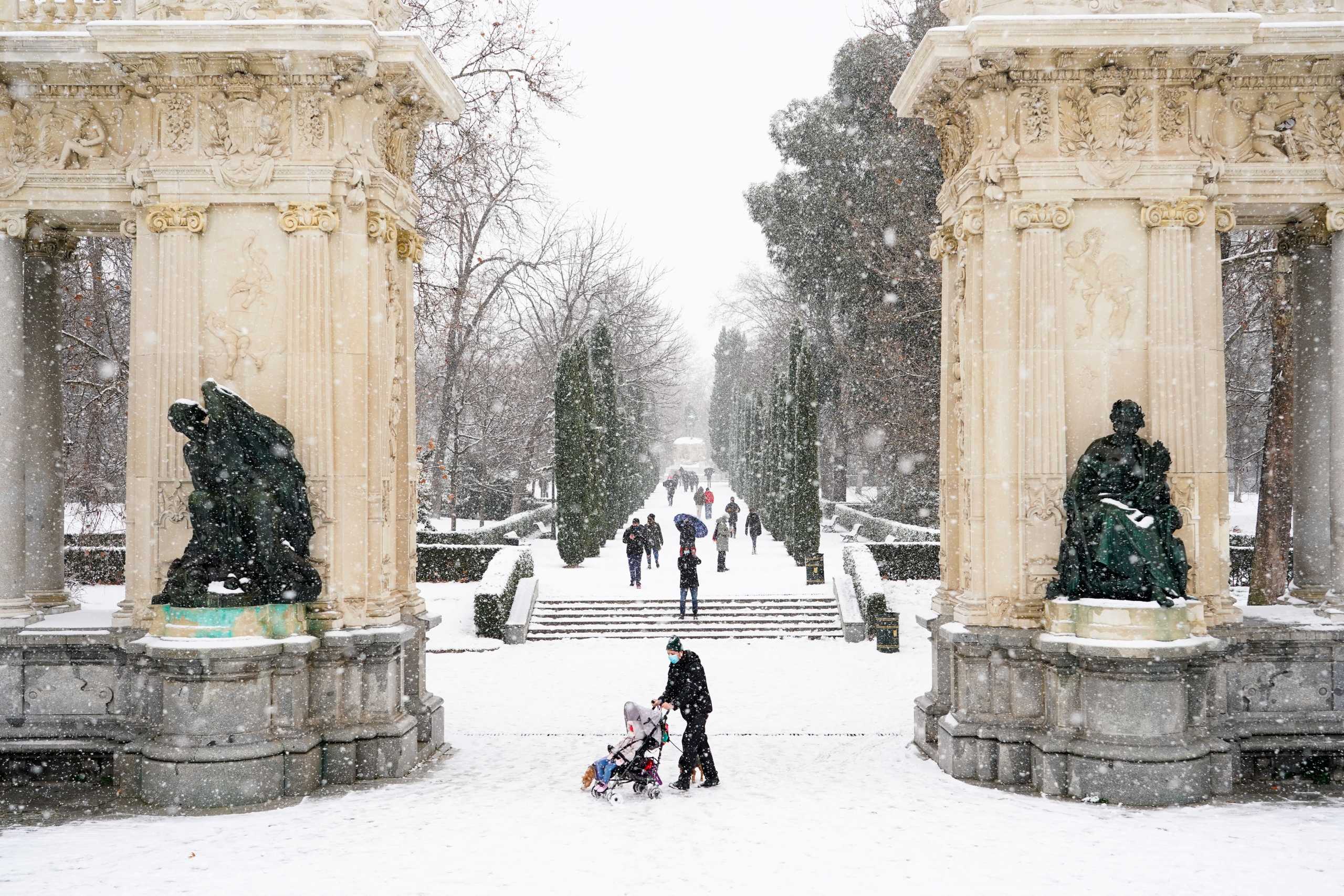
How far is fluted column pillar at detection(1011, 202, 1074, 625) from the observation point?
8.85 meters

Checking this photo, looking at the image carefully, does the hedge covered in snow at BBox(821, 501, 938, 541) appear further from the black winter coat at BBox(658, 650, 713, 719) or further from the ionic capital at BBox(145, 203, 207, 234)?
the ionic capital at BBox(145, 203, 207, 234)

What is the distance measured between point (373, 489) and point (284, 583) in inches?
45.6

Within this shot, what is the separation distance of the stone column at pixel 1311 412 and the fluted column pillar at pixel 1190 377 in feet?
5.23

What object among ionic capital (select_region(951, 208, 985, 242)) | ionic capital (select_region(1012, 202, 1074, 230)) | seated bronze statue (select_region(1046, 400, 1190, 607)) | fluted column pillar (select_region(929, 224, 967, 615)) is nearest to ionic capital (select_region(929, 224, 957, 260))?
fluted column pillar (select_region(929, 224, 967, 615))

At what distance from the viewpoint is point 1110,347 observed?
8953mm

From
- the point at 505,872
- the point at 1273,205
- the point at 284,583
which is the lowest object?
the point at 505,872

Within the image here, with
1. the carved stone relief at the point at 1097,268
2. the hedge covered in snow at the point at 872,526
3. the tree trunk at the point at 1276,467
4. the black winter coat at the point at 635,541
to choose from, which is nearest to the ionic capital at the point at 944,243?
the carved stone relief at the point at 1097,268

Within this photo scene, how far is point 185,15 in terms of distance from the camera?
29.1 feet

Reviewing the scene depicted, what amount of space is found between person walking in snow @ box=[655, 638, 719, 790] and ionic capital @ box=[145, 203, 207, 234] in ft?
17.1

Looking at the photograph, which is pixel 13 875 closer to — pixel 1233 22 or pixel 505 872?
pixel 505 872

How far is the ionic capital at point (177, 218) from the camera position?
29.1 feet

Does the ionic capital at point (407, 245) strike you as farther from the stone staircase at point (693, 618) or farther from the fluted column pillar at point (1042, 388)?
the stone staircase at point (693, 618)

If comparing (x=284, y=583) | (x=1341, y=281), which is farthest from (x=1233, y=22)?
(x=284, y=583)

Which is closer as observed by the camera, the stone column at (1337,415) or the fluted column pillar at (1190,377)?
the fluted column pillar at (1190,377)
